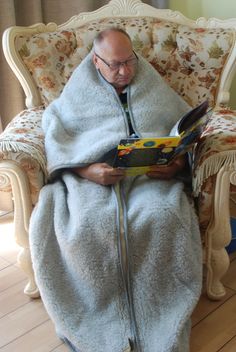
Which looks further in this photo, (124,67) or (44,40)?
(44,40)

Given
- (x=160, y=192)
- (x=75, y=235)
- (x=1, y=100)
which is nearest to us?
(x=75, y=235)

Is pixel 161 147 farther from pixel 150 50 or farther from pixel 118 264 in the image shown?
pixel 150 50

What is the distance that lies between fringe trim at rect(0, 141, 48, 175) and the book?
0.81 ft

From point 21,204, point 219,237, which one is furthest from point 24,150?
point 219,237

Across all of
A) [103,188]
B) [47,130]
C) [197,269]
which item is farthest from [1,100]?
[197,269]

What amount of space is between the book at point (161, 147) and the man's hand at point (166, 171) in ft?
0.09

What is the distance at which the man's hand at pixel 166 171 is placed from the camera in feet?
4.79

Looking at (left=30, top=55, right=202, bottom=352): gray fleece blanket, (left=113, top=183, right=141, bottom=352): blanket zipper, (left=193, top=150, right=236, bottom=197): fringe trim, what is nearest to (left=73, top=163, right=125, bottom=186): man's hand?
(left=30, top=55, right=202, bottom=352): gray fleece blanket

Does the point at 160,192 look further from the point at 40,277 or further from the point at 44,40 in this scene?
the point at 44,40

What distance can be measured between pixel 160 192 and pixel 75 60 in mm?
789

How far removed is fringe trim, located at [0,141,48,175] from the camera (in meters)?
1.43

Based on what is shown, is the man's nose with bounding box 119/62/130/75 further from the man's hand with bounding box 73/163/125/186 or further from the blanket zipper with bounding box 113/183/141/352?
the blanket zipper with bounding box 113/183/141/352

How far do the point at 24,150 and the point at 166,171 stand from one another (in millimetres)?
469

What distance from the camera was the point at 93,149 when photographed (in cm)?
147
